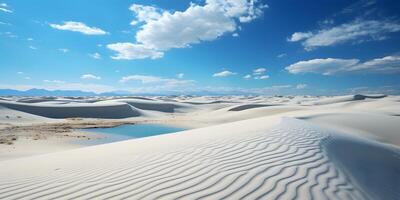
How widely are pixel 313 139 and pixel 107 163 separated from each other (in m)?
5.31

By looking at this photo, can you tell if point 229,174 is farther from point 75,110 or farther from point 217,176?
point 75,110

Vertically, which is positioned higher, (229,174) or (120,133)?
(229,174)

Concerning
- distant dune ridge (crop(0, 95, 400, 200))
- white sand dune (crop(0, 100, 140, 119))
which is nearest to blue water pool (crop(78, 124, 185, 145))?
distant dune ridge (crop(0, 95, 400, 200))

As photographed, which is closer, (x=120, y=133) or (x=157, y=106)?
(x=120, y=133)

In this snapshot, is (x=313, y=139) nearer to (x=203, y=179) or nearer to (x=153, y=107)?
(x=203, y=179)

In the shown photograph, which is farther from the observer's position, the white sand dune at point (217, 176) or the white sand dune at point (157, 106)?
the white sand dune at point (157, 106)

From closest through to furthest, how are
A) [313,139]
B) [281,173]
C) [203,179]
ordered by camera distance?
1. [203,179]
2. [281,173]
3. [313,139]

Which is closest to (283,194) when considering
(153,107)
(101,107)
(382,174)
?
(382,174)

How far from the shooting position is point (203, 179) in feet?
13.1

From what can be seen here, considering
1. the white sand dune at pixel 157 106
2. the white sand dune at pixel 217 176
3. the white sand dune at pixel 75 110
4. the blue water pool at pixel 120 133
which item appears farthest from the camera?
the white sand dune at pixel 157 106

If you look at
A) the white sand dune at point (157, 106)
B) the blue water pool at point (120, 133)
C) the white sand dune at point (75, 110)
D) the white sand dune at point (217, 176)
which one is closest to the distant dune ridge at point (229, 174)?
the white sand dune at point (217, 176)

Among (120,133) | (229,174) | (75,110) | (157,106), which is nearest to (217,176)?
(229,174)

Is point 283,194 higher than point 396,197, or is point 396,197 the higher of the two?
point 283,194

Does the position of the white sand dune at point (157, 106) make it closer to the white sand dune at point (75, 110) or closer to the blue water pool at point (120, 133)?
the white sand dune at point (75, 110)
